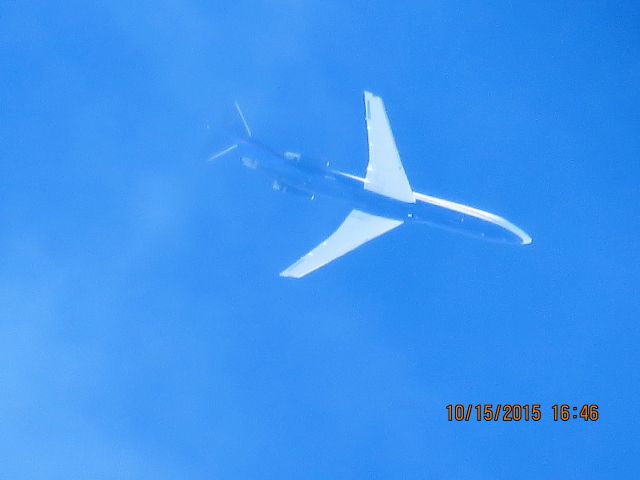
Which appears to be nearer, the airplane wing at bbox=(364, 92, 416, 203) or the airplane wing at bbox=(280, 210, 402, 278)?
the airplane wing at bbox=(364, 92, 416, 203)

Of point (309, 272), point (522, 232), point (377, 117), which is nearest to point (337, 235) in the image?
point (309, 272)

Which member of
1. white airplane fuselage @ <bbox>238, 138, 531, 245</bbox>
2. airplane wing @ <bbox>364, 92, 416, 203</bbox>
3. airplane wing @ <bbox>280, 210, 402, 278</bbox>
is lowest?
airplane wing @ <bbox>280, 210, 402, 278</bbox>

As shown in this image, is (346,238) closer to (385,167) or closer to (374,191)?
(374,191)

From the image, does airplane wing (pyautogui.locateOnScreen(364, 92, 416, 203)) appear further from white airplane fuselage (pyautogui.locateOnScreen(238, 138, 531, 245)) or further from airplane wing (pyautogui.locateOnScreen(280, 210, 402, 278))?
airplane wing (pyautogui.locateOnScreen(280, 210, 402, 278))

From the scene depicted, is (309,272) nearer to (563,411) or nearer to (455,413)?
(455,413)

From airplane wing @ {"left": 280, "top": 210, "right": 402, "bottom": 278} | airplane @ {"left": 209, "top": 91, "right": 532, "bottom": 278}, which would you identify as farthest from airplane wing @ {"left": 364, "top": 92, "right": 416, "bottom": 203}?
airplane wing @ {"left": 280, "top": 210, "right": 402, "bottom": 278}

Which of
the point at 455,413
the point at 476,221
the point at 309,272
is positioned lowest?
the point at 455,413

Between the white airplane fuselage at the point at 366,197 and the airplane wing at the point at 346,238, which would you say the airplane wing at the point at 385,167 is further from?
the airplane wing at the point at 346,238

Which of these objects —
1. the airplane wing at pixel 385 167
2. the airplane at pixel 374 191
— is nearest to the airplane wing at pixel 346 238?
the airplane at pixel 374 191
